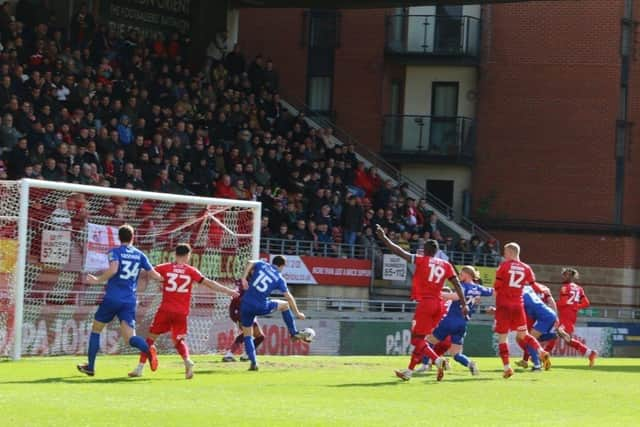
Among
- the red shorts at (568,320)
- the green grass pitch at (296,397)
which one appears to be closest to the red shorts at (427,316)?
the green grass pitch at (296,397)

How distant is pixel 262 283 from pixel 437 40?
2620 cm

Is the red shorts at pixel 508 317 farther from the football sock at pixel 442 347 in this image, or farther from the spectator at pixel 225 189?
the spectator at pixel 225 189

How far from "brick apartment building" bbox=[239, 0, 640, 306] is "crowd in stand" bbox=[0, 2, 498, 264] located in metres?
5.10

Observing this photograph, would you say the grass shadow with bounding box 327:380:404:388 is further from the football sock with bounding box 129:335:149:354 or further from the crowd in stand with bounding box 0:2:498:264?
the crowd in stand with bounding box 0:2:498:264

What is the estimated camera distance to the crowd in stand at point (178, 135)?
29.0 metres

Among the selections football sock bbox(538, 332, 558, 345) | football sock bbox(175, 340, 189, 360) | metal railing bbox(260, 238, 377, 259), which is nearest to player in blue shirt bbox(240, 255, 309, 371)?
football sock bbox(175, 340, 189, 360)

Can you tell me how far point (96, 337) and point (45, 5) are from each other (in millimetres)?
18032

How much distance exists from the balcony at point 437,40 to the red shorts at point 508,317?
25394 mm

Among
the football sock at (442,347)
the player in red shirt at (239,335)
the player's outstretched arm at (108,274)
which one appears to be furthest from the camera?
the player in red shirt at (239,335)

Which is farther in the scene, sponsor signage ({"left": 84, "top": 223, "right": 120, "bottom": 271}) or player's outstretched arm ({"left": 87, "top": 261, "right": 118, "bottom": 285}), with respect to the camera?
sponsor signage ({"left": 84, "top": 223, "right": 120, "bottom": 271})

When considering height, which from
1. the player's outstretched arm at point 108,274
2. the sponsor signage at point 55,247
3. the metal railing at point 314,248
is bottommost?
the player's outstretched arm at point 108,274

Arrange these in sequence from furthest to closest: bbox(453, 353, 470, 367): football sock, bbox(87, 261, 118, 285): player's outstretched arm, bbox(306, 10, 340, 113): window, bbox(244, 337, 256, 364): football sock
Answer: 1. bbox(306, 10, 340, 113): window
2. bbox(453, 353, 470, 367): football sock
3. bbox(244, 337, 256, 364): football sock
4. bbox(87, 261, 118, 285): player's outstretched arm

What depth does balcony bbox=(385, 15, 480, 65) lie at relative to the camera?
4638 cm

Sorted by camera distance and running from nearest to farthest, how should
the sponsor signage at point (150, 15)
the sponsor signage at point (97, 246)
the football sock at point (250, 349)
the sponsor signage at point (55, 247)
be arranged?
the football sock at point (250, 349), the sponsor signage at point (55, 247), the sponsor signage at point (97, 246), the sponsor signage at point (150, 15)
